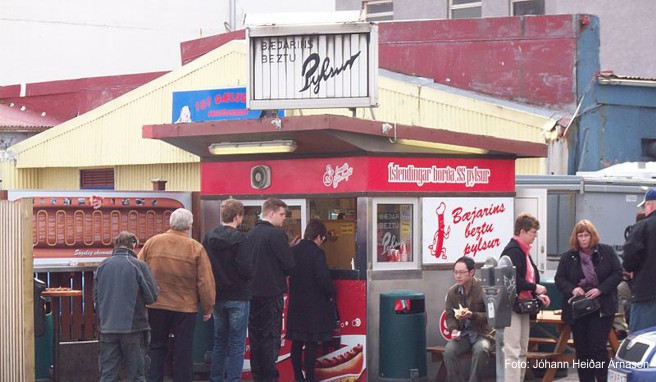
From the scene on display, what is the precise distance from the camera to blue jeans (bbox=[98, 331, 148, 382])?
409 inches

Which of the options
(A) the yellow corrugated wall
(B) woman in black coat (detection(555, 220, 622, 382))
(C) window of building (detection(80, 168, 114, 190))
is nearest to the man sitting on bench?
(B) woman in black coat (detection(555, 220, 622, 382))

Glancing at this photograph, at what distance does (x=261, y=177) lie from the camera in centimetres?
1272

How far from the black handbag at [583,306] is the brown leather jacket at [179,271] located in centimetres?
348

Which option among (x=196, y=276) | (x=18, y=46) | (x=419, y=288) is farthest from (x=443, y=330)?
(x=18, y=46)

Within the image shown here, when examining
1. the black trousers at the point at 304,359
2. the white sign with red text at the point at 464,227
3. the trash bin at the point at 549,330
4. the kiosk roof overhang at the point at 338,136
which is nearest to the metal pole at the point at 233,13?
the kiosk roof overhang at the point at 338,136

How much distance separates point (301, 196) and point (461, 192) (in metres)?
1.78

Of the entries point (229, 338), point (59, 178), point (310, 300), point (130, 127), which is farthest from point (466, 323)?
point (59, 178)

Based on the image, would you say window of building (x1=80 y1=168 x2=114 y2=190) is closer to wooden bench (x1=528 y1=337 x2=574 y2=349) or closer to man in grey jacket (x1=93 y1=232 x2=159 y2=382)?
wooden bench (x1=528 y1=337 x2=574 y2=349)

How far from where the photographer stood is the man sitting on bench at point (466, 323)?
1105 centimetres

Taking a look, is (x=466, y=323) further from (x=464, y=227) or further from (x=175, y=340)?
(x=175, y=340)

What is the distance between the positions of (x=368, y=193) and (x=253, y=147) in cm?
139

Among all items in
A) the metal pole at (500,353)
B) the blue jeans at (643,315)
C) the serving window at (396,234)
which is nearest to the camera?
the metal pole at (500,353)

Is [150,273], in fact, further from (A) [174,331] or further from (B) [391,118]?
(B) [391,118]

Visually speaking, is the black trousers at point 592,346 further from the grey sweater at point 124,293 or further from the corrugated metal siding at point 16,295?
the corrugated metal siding at point 16,295
